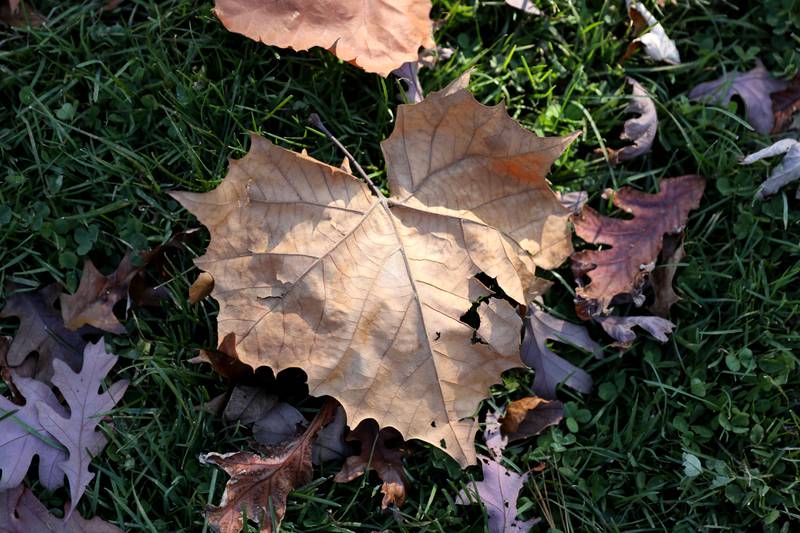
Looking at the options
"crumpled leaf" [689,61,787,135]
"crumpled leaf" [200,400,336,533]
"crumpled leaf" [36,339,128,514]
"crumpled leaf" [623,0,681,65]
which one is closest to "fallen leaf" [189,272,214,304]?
"crumpled leaf" [36,339,128,514]

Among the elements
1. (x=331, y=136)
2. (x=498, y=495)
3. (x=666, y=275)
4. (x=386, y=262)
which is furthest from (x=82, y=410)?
(x=666, y=275)

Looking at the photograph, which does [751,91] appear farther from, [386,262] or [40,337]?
[40,337]

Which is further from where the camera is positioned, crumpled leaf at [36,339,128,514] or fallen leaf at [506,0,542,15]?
fallen leaf at [506,0,542,15]

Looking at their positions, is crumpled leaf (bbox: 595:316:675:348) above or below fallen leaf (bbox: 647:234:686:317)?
below

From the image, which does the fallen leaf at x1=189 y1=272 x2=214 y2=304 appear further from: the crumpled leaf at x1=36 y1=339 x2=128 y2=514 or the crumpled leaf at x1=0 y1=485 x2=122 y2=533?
the crumpled leaf at x1=0 y1=485 x2=122 y2=533

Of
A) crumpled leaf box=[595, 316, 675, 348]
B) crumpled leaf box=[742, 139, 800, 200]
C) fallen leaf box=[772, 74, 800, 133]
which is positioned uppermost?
fallen leaf box=[772, 74, 800, 133]

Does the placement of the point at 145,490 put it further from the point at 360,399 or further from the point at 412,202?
the point at 412,202

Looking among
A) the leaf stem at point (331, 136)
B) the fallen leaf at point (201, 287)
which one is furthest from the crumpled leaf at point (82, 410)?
the leaf stem at point (331, 136)
